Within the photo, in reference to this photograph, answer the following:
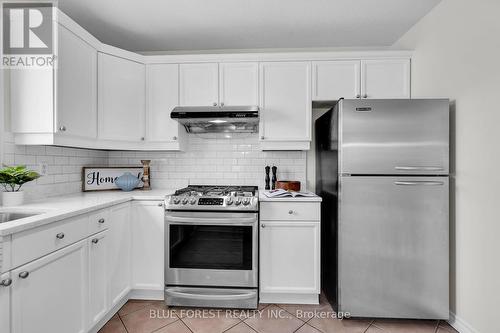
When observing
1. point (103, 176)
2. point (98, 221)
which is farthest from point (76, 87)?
point (98, 221)

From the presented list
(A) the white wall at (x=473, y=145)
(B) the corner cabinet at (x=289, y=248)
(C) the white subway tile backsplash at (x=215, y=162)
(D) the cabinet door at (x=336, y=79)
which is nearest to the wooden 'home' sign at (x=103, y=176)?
(C) the white subway tile backsplash at (x=215, y=162)

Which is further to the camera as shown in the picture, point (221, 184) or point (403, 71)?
point (221, 184)

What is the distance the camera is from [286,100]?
2473mm

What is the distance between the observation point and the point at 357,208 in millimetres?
1946

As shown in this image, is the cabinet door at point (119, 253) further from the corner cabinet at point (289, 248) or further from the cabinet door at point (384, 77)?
the cabinet door at point (384, 77)

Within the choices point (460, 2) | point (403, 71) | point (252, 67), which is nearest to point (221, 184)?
point (252, 67)

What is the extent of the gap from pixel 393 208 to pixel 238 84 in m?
1.77

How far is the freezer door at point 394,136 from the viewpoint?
188cm

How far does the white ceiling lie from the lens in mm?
2098

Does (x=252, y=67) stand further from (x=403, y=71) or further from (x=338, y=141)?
(x=403, y=71)

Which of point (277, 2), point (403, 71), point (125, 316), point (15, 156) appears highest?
point (277, 2)

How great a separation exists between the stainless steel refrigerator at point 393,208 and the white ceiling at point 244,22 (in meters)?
0.91

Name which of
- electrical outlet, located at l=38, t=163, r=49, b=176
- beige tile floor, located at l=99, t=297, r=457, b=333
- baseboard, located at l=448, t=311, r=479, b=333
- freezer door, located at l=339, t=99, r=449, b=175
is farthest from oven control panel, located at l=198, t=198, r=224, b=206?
baseboard, located at l=448, t=311, r=479, b=333

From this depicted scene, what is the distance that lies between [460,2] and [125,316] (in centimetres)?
356
